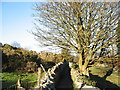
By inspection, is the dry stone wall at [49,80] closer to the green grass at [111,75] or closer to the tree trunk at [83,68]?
the tree trunk at [83,68]

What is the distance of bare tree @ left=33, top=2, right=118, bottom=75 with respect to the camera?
10117 millimetres

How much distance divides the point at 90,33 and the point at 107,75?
7451 millimetres

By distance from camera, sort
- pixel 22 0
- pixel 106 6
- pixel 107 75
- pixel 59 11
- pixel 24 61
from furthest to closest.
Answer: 1. pixel 107 75
2. pixel 24 61
3. pixel 59 11
4. pixel 106 6
5. pixel 22 0

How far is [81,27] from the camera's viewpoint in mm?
→ 10492

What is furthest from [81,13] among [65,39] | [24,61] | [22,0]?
[24,61]

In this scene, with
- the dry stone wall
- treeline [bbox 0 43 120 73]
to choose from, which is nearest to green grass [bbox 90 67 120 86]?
treeline [bbox 0 43 120 73]

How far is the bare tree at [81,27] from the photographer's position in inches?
398

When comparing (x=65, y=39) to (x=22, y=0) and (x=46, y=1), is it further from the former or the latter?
(x=22, y=0)

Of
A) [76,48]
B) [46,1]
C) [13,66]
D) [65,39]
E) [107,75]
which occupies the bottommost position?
[107,75]

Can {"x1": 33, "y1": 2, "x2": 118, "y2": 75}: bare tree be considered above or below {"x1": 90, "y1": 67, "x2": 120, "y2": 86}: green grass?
above

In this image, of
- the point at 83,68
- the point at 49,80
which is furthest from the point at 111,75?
the point at 49,80

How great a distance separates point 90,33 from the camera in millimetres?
10430

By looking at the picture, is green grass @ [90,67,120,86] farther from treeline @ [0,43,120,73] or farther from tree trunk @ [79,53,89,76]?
tree trunk @ [79,53,89,76]

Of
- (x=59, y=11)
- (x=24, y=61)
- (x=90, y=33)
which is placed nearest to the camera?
(x=90, y=33)
